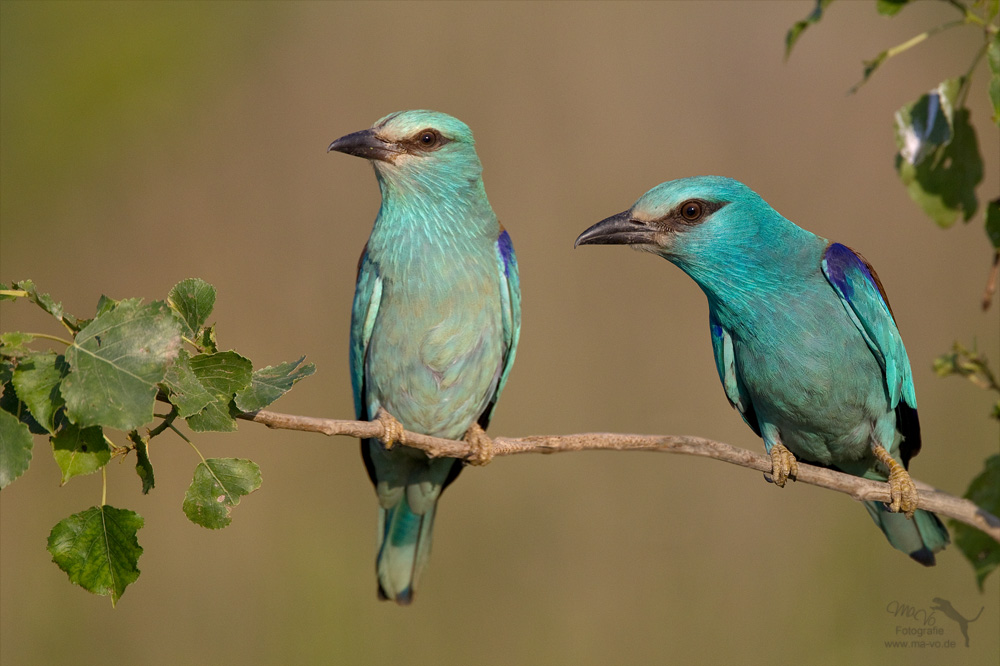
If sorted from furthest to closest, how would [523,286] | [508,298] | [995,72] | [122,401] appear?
1. [523,286]
2. [508,298]
3. [995,72]
4. [122,401]

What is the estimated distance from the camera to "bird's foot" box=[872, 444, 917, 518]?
3.07 meters

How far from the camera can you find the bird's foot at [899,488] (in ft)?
10.1

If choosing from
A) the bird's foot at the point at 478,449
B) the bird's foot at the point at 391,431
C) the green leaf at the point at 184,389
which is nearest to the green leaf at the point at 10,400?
the green leaf at the point at 184,389

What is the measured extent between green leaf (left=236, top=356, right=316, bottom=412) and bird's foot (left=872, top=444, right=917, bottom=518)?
2.00m

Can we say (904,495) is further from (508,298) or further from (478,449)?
(508,298)

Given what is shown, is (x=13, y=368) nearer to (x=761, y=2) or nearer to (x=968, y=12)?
(x=968, y=12)

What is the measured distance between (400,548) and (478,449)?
3.11 ft

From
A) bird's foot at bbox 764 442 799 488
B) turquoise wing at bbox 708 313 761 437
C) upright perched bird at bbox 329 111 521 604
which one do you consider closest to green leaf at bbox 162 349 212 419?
upright perched bird at bbox 329 111 521 604

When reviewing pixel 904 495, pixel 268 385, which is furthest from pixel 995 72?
pixel 268 385

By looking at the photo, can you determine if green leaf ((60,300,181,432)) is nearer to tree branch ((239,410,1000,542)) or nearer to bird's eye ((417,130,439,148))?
tree branch ((239,410,1000,542))

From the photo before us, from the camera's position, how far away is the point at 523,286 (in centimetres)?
607

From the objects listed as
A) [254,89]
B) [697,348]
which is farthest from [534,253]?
[254,89]

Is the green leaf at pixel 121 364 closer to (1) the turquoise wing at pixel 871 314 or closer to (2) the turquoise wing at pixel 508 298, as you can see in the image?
(2) the turquoise wing at pixel 508 298

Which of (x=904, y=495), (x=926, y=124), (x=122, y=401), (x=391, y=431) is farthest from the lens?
(x=391, y=431)
